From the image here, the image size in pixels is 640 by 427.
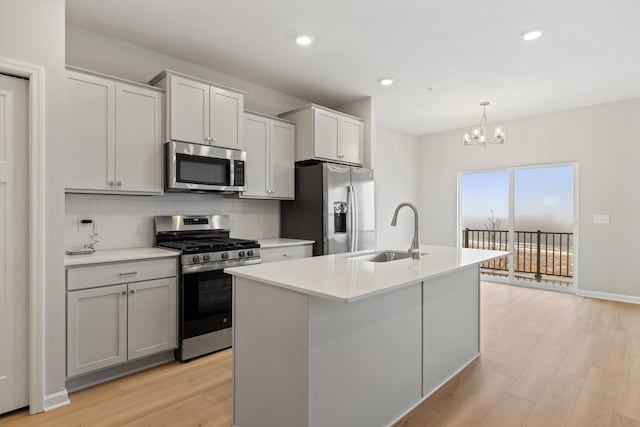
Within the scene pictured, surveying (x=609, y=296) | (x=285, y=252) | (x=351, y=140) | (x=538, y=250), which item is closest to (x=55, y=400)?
(x=285, y=252)

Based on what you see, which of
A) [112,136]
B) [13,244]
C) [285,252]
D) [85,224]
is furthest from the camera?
[285,252]

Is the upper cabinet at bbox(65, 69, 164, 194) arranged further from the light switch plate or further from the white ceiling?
the light switch plate

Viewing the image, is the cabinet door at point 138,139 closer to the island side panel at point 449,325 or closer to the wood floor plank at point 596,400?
the island side panel at point 449,325

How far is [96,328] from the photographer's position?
2434 mm

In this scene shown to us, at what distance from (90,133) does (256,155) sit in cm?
156

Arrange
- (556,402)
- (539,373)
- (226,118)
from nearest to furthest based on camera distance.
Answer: (556,402) < (539,373) < (226,118)

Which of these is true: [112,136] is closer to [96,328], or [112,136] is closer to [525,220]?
[96,328]

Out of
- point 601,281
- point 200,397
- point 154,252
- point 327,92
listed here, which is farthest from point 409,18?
point 601,281

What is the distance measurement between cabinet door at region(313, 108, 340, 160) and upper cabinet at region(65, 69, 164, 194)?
169 centimetres

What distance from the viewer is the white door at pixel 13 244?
2082mm

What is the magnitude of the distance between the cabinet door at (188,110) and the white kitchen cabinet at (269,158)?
1.87ft

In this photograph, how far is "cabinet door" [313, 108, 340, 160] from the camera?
13.3 feet

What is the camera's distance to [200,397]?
2311mm

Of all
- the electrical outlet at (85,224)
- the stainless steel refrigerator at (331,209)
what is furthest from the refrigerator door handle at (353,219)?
the electrical outlet at (85,224)
